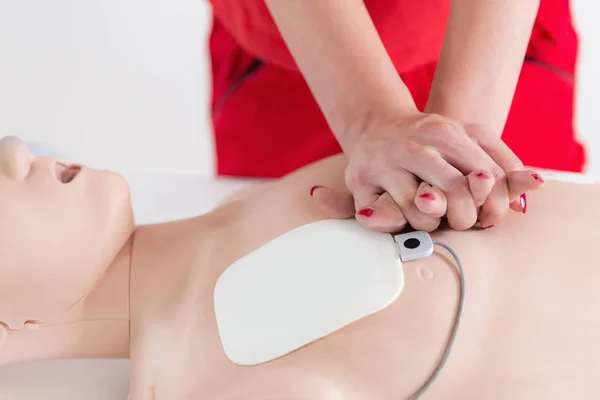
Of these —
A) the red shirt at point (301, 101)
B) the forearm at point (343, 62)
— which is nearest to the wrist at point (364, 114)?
the forearm at point (343, 62)

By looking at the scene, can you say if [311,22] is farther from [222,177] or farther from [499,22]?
[222,177]

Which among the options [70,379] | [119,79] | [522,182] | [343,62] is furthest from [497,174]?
[119,79]

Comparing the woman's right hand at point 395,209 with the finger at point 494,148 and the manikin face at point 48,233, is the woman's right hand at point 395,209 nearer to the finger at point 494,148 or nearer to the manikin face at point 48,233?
the finger at point 494,148

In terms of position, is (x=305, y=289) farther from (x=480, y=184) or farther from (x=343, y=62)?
(x=343, y=62)

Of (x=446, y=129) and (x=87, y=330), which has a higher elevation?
(x=446, y=129)

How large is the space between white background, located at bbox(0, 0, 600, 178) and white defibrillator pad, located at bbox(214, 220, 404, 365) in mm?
1246

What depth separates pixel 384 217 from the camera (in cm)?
82

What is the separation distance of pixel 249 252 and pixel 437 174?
0.77 feet

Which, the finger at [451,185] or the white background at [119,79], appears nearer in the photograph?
the finger at [451,185]

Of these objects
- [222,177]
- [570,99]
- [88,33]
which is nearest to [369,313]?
[222,177]

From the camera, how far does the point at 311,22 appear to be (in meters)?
0.99

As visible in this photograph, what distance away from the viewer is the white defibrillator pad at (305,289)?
786mm

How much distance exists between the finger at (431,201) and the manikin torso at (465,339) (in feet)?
0.16

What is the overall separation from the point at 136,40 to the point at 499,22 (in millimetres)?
1416
